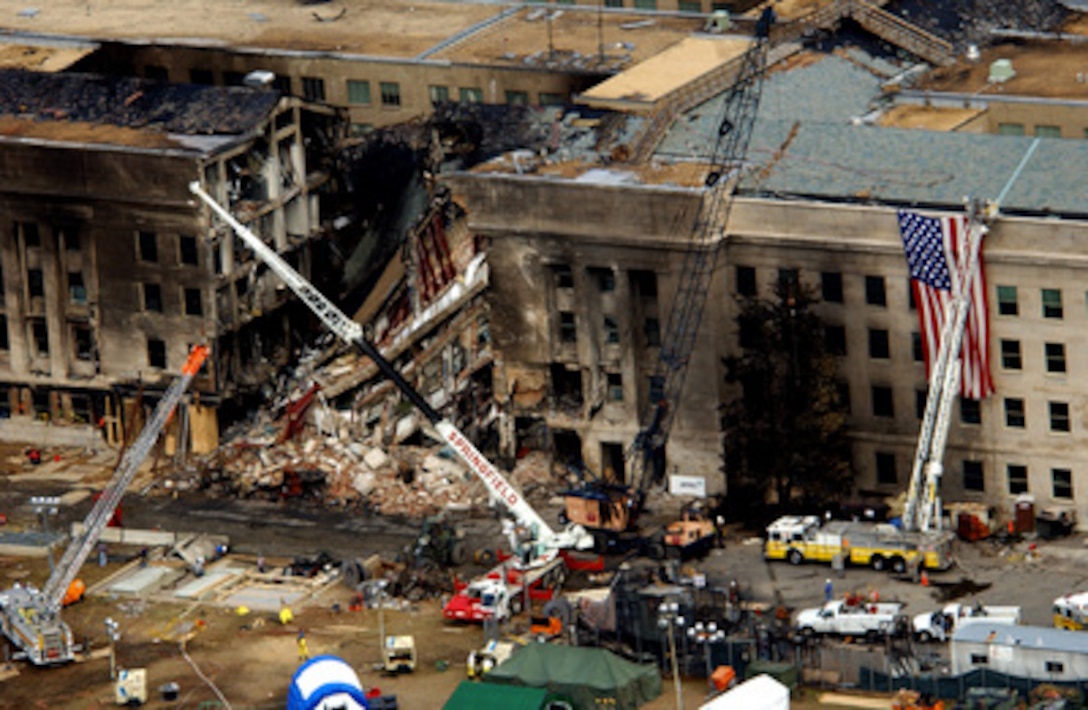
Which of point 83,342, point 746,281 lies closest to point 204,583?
point 83,342

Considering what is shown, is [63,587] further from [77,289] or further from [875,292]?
[875,292]

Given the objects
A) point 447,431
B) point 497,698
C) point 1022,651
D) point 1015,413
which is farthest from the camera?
point 447,431

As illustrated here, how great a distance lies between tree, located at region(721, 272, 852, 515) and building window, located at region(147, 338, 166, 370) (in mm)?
29706

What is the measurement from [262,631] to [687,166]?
1177 inches

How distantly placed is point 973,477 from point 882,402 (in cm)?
534

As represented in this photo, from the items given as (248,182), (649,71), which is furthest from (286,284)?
(649,71)

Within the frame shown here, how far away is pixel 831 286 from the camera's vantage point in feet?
577

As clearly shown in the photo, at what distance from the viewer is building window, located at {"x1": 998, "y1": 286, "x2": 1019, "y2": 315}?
172m

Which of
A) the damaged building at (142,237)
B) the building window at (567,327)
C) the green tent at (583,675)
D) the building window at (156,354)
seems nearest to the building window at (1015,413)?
the building window at (567,327)

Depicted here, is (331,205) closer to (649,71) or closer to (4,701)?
(649,71)

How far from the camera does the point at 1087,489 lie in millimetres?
173125

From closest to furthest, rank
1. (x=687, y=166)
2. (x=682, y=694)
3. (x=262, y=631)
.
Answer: (x=682, y=694), (x=262, y=631), (x=687, y=166)

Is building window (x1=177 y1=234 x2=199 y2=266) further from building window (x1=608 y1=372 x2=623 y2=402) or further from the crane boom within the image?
building window (x1=608 y1=372 x2=623 y2=402)

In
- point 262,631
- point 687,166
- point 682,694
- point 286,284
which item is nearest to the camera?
point 682,694
